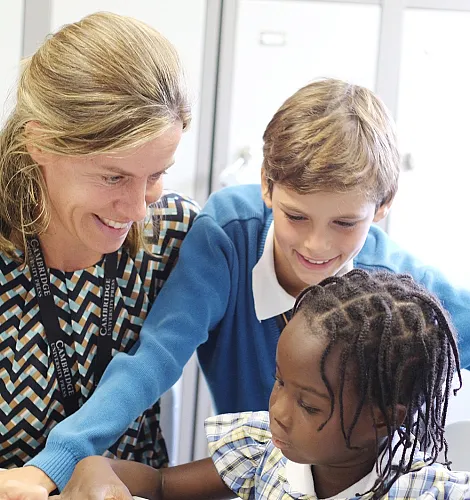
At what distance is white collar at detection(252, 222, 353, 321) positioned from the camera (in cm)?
130

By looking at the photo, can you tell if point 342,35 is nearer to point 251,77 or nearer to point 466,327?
point 251,77

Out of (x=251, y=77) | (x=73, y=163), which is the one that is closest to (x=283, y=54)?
(x=251, y=77)

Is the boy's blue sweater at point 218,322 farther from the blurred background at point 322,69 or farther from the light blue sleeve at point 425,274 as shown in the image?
the blurred background at point 322,69

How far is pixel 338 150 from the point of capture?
1.19m

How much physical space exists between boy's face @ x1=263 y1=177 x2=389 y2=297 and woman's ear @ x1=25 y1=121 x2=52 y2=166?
311mm

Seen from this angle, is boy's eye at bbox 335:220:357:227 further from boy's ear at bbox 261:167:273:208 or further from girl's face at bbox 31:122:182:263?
girl's face at bbox 31:122:182:263

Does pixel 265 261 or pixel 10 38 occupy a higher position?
pixel 10 38

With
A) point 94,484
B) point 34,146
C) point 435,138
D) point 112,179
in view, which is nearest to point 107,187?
point 112,179

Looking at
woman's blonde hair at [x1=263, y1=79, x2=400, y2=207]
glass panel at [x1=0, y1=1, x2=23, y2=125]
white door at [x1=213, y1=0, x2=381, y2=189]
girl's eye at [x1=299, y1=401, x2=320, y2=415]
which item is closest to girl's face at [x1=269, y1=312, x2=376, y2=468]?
girl's eye at [x1=299, y1=401, x2=320, y2=415]

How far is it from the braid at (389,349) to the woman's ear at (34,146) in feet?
1.45

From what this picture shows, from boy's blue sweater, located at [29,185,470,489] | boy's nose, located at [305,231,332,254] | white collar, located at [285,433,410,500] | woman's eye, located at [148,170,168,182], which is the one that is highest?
woman's eye, located at [148,170,168,182]

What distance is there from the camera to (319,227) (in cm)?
118

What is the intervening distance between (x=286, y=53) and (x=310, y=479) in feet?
4.09

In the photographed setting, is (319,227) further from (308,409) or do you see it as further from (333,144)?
(308,409)
